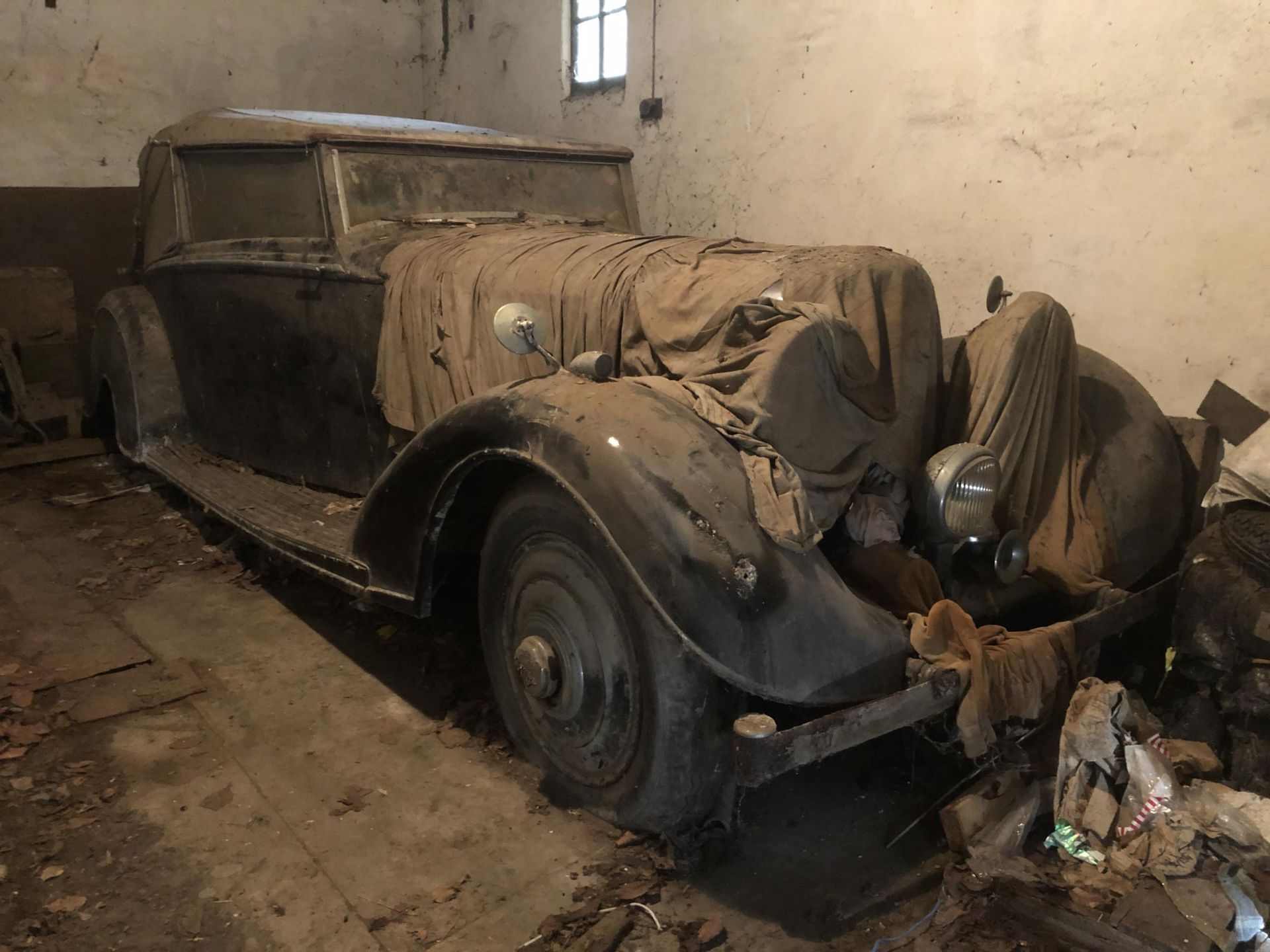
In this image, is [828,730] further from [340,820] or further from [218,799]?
[218,799]

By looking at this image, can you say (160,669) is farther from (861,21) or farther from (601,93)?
(601,93)

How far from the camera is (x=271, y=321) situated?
3408mm

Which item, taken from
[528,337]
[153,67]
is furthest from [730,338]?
[153,67]

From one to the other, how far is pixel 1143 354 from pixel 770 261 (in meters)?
1.89

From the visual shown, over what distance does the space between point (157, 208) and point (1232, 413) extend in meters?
4.30

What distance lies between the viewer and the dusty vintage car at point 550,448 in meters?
1.86

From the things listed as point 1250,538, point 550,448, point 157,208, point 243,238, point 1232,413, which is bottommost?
point 1250,538

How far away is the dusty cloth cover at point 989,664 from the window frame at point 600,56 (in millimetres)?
4479

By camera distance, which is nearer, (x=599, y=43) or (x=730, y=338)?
(x=730, y=338)

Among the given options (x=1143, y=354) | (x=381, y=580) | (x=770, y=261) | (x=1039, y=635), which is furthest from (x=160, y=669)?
(x=1143, y=354)

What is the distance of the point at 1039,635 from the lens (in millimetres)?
2078

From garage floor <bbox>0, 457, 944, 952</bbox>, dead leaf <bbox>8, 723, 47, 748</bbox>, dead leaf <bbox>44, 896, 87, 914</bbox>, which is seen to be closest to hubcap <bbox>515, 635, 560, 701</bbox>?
garage floor <bbox>0, 457, 944, 952</bbox>

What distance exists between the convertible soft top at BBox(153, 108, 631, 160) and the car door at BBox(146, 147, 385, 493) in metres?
0.06

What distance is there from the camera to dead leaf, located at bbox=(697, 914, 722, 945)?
6.26ft
